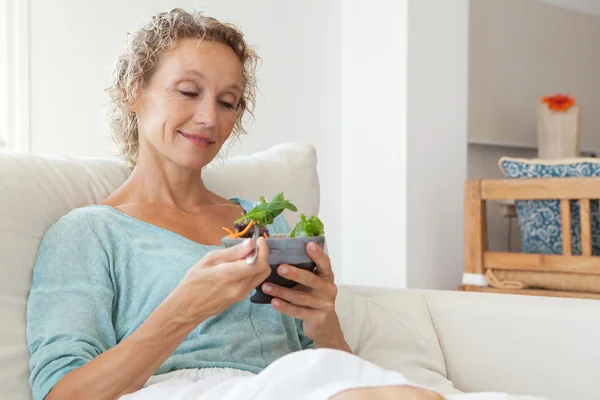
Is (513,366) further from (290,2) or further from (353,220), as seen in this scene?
(290,2)

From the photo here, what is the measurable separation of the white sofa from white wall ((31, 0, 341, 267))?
1.60 m

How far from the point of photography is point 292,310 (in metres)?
1.31

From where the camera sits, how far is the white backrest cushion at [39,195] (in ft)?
4.22

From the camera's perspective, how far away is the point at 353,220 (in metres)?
4.09

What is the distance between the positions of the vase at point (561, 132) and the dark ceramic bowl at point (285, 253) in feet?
11.0

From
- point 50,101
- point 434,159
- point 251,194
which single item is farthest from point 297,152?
point 434,159

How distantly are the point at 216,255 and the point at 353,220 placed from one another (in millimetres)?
2966

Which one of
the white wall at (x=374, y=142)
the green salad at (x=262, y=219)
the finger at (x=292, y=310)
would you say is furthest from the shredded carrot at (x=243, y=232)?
the white wall at (x=374, y=142)

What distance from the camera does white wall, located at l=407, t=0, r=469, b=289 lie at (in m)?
3.76

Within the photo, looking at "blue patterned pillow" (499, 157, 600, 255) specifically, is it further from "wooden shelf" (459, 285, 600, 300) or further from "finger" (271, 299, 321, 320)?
"finger" (271, 299, 321, 320)

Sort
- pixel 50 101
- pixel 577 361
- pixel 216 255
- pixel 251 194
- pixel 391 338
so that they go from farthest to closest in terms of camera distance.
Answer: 1. pixel 50 101
2. pixel 251 194
3. pixel 391 338
4. pixel 577 361
5. pixel 216 255

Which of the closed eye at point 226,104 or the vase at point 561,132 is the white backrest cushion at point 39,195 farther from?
the vase at point 561,132

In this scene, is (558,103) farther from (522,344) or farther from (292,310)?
(292,310)

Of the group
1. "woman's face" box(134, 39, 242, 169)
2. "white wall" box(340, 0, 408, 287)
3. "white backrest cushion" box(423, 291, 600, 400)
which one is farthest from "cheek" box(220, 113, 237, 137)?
"white wall" box(340, 0, 408, 287)
